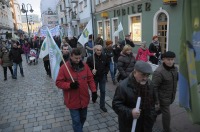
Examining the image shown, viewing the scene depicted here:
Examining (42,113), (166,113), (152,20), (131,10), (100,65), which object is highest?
(131,10)

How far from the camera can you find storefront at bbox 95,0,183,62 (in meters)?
11.1

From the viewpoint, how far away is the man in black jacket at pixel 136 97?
8.60 ft

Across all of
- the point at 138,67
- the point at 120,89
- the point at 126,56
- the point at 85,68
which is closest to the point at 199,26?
the point at 138,67

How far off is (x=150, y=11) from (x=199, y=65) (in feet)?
36.8

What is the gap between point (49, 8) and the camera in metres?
68.4

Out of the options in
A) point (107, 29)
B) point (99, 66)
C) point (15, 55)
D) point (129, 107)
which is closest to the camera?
point (129, 107)

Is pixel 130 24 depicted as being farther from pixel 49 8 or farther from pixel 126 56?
pixel 49 8

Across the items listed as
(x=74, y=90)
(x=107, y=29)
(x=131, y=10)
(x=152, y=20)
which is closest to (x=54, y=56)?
(x=74, y=90)

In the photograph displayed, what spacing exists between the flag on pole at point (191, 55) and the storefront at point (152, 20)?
7869mm

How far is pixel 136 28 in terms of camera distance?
15742 millimetres

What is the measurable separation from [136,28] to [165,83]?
12414 millimetres

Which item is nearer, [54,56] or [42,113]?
[54,56]

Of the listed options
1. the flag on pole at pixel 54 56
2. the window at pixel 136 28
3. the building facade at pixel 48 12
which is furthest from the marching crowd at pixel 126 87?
the building facade at pixel 48 12

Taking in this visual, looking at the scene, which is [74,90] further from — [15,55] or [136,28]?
[136,28]
